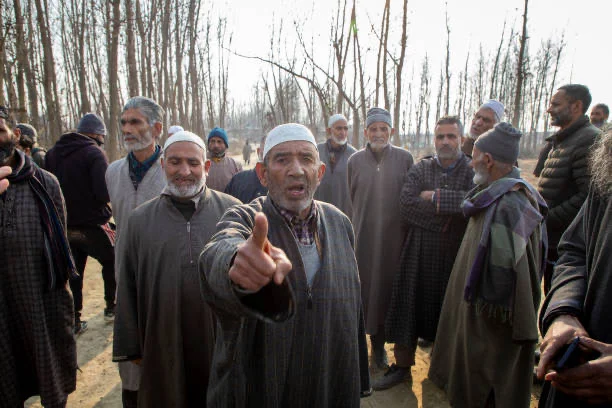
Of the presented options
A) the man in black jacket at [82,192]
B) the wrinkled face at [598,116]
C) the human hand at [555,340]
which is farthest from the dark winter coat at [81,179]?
the wrinkled face at [598,116]

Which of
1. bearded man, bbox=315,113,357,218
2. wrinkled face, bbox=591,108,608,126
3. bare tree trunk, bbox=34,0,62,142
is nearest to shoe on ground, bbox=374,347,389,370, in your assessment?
bearded man, bbox=315,113,357,218

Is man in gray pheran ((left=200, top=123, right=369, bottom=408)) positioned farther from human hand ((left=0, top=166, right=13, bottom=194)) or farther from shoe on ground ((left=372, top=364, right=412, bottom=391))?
shoe on ground ((left=372, top=364, right=412, bottom=391))

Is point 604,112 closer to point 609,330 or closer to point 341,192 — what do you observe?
point 341,192

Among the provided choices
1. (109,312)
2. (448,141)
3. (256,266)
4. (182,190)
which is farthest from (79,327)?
(448,141)

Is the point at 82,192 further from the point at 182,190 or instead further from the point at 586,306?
the point at 586,306

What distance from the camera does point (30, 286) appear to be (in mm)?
2314

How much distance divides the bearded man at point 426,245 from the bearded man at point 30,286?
2.51m

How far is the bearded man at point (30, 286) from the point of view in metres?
2.26

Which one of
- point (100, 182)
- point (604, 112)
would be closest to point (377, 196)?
point (100, 182)

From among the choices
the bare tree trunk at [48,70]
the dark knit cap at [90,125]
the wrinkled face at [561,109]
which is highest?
the bare tree trunk at [48,70]

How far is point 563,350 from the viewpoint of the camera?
1.27m

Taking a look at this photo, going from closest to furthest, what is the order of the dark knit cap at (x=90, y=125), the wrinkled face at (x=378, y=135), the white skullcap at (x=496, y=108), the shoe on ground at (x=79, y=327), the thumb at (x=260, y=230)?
the thumb at (x=260, y=230) → the wrinkled face at (x=378, y=135) → the white skullcap at (x=496, y=108) → the shoe on ground at (x=79, y=327) → the dark knit cap at (x=90, y=125)

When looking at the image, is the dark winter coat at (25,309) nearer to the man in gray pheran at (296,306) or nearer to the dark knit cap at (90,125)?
the man in gray pheran at (296,306)

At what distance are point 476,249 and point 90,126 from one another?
4.34m
